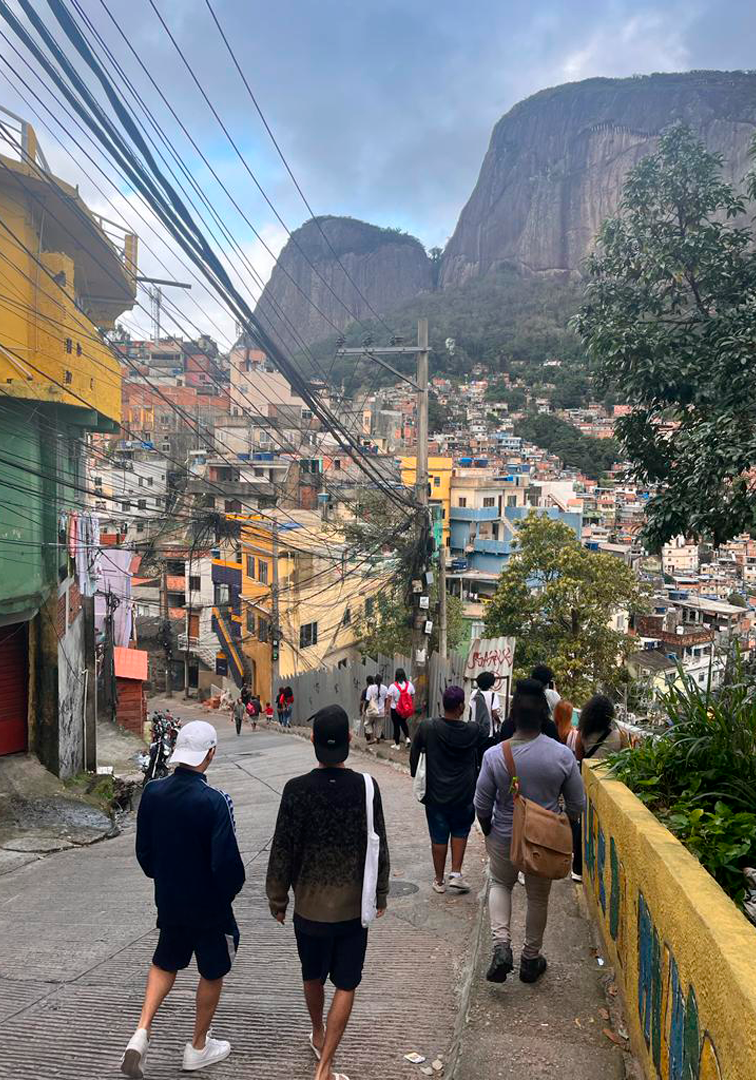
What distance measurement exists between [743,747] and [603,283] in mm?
5244

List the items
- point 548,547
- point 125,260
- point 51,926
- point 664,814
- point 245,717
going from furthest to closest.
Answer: point 245,717 → point 548,547 → point 125,260 → point 51,926 → point 664,814

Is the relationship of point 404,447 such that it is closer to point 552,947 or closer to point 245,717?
point 245,717

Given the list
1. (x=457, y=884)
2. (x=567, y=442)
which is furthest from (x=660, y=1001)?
(x=567, y=442)

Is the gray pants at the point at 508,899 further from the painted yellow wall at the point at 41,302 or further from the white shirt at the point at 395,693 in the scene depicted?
the white shirt at the point at 395,693

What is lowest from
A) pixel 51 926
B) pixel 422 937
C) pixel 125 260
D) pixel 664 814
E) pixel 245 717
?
pixel 245 717


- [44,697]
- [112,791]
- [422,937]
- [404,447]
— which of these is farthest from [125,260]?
[404,447]

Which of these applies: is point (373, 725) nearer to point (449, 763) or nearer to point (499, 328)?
point (449, 763)

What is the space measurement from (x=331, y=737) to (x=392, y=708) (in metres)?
13.8

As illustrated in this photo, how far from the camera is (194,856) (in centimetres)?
382

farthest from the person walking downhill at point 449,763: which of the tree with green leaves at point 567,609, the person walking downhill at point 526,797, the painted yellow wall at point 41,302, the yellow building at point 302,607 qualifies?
the yellow building at point 302,607

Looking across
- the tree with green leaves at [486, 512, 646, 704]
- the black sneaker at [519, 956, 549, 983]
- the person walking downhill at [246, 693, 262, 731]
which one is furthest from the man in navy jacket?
the person walking downhill at [246, 693, 262, 731]

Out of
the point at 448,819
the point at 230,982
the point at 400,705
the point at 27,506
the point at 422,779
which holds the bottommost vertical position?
the point at 400,705

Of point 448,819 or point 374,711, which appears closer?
point 448,819

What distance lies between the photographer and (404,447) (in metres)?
67.1
